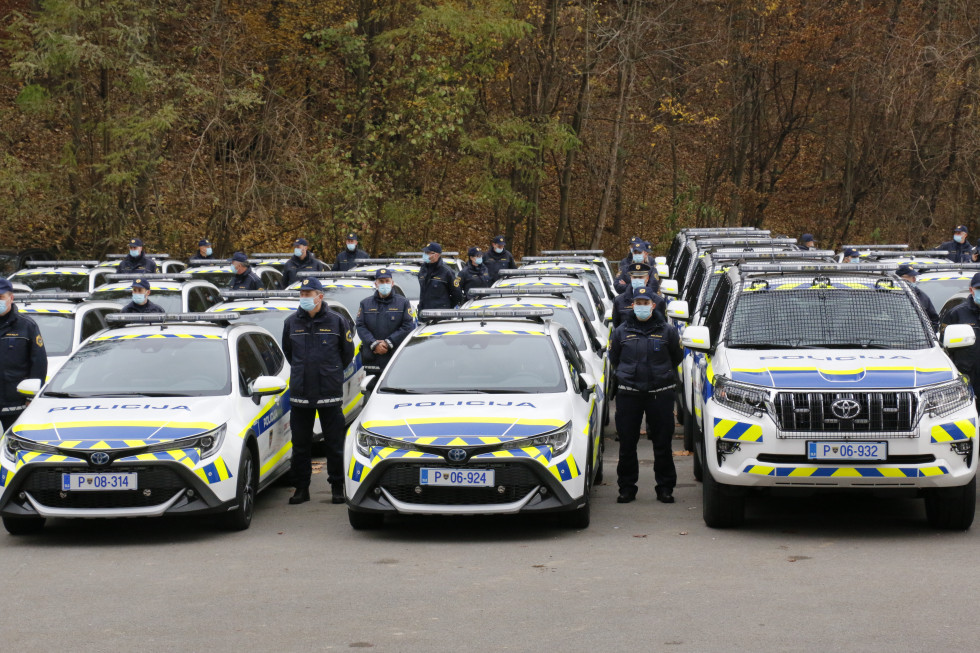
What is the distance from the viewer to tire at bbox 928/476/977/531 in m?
8.95

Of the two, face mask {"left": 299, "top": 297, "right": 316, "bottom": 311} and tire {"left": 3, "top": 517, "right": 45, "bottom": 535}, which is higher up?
face mask {"left": 299, "top": 297, "right": 316, "bottom": 311}

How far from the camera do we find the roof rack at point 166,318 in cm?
1085

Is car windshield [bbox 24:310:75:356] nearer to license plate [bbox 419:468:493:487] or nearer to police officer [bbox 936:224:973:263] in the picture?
license plate [bbox 419:468:493:487]

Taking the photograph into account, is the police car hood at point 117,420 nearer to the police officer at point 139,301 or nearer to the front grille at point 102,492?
the front grille at point 102,492

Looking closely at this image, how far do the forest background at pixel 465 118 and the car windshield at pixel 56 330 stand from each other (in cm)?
1616

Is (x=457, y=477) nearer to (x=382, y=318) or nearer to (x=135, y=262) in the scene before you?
(x=382, y=318)

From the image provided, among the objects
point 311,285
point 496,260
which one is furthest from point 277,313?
point 496,260

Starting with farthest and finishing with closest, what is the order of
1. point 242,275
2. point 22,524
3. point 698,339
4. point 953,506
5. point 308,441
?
1. point 242,275
2. point 308,441
3. point 698,339
4. point 22,524
5. point 953,506

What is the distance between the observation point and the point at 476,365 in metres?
10.2

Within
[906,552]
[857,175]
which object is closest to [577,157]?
[857,175]

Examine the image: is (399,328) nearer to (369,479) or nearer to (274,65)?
(369,479)

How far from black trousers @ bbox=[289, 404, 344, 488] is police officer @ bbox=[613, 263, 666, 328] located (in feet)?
10.1

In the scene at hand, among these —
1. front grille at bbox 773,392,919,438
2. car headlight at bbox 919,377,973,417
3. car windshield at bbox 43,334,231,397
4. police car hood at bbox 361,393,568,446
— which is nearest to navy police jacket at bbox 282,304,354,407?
car windshield at bbox 43,334,231,397

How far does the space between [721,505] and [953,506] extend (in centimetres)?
162
